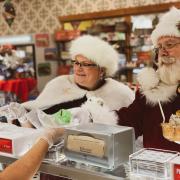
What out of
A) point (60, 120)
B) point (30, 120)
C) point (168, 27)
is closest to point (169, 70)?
point (168, 27)

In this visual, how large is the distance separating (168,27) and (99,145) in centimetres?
108

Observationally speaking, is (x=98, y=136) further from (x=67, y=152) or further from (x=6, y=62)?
(x=6, y=62)

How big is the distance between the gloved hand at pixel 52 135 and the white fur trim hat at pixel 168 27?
91 cm

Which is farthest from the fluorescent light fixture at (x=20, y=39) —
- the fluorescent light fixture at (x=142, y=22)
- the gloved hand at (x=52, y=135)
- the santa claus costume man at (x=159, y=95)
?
the gloved hand at (x=52, y=135)

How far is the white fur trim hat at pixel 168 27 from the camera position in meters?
2.09

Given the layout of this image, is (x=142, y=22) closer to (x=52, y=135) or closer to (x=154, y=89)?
(x=154, y=89)

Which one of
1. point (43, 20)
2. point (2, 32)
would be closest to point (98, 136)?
point (43, 20)

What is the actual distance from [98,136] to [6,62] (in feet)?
19.3

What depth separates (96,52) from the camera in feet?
9.08

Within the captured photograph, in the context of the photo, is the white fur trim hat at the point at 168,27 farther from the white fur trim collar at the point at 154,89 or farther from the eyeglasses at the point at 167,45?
the white fur trim collar at the point at 154,89

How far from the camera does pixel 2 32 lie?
982 cm

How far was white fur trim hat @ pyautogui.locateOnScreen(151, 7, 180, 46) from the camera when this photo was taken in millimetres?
2093

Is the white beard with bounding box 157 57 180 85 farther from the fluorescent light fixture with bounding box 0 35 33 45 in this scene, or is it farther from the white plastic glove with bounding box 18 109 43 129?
the fluorescent light fixture with bounding box 0 35 33 45

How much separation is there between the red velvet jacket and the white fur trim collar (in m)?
0.03
